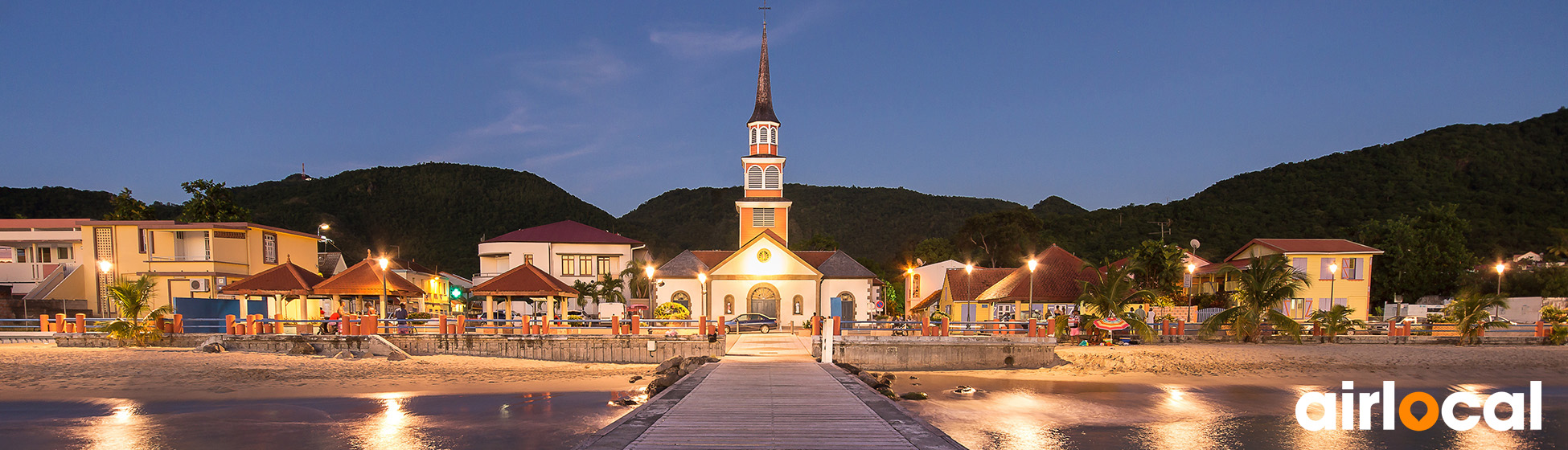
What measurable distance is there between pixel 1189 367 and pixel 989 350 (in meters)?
6.29

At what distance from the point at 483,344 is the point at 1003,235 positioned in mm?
61258

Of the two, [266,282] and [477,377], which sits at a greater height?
[266,282]

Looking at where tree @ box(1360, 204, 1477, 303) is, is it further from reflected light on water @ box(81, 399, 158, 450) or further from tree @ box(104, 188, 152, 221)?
tree @ box(104, 188, 152, 221)

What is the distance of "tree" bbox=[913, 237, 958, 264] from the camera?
74.0 meters

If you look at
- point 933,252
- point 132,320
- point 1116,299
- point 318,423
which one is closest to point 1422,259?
point 1116,299

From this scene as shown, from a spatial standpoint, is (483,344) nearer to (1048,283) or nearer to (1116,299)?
(1116,299)

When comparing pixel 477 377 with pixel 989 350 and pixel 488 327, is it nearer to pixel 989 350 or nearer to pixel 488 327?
pixel 488 327

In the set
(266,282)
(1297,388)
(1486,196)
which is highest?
(1486,196)

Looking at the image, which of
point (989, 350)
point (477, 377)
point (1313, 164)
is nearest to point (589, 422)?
point (477, 377)

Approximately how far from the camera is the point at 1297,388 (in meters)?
23.1

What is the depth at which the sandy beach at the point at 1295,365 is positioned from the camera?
25.2m

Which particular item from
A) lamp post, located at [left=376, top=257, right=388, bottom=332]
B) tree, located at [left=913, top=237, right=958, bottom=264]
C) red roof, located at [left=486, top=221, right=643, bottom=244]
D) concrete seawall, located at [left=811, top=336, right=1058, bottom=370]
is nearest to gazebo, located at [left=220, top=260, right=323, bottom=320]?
lamp post, located at [left=376, top=257, right=388, bottom=332]

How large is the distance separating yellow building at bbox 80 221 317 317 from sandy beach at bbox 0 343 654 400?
32.2ft

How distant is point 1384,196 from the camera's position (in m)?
73.2
